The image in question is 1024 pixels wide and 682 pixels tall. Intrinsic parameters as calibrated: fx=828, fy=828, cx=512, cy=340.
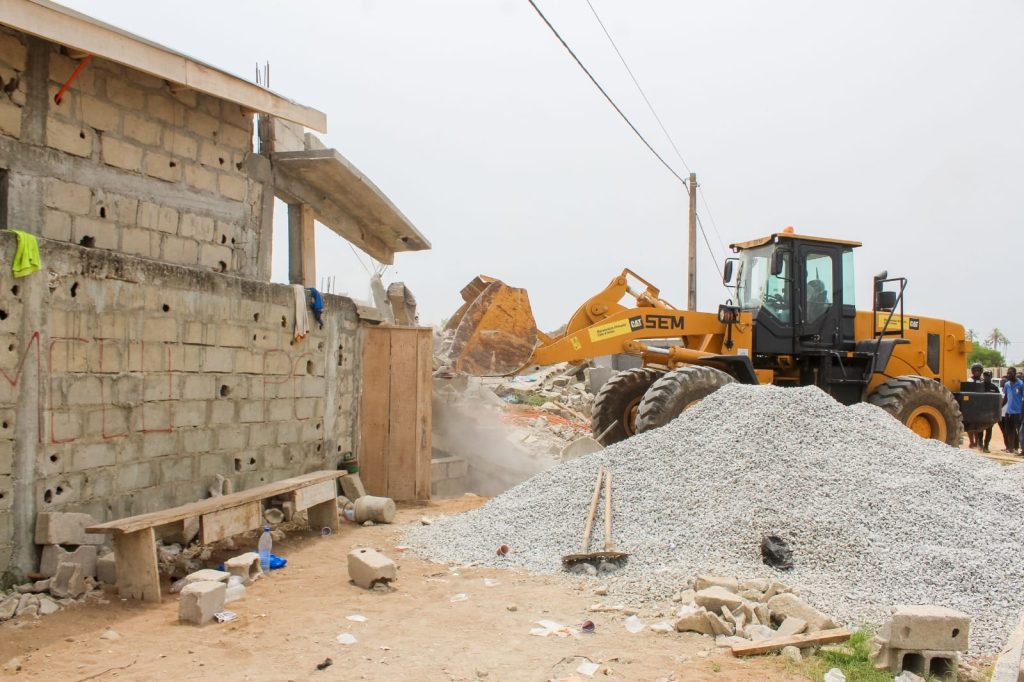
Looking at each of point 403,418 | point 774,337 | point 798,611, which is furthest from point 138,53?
point 774,337

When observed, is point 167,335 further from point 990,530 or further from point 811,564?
point 990,530

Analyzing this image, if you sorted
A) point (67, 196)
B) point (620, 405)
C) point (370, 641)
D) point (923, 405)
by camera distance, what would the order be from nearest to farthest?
1. point (370, 641)
2. point (67, 196)
3. point (620, 405)
4. point (923, 405)

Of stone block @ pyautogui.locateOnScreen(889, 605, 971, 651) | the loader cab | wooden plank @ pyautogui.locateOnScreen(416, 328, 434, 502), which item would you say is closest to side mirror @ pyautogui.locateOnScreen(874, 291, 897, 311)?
the loader cab

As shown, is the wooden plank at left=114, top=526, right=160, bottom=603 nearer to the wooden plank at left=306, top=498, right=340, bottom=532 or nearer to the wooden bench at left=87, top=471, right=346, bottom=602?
the wooden bench at left=87, top=471, right=346, bottom=602

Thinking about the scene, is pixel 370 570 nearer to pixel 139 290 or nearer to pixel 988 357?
pixel 139 290

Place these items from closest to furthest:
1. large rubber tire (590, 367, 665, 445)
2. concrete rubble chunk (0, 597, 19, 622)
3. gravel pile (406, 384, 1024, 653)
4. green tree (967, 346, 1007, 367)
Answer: concrete rubble chunk (0, 597, 19, 622), gravel pile (406, 384, 1024, 653), large rubber tire (590, 367, 665, 445), green tree (967, 346, 1007, 367)

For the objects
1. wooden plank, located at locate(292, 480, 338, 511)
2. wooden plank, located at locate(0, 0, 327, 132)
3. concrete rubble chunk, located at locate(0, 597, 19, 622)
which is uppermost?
wooden plank, located at locate(0, 0, 327, 132)

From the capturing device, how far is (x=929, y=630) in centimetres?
418

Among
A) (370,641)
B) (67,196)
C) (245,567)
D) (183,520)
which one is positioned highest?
(67,196)

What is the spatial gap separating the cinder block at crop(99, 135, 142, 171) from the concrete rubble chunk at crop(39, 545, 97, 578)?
3.04 meters

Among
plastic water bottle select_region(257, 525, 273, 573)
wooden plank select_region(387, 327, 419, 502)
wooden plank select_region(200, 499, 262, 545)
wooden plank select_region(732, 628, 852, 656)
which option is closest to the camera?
wooden plank select_region(732, 628, 852, 656)

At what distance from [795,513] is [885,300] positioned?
5.01m

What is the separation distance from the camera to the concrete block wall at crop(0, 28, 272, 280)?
6.00 metres

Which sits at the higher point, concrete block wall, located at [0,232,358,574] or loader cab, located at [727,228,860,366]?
loader cab, located at [727,228,860,366]
